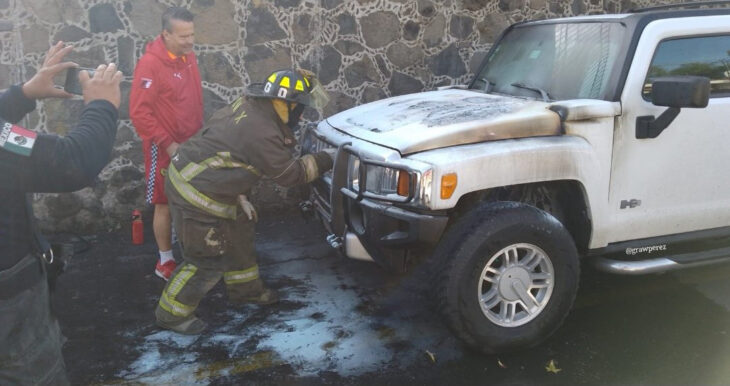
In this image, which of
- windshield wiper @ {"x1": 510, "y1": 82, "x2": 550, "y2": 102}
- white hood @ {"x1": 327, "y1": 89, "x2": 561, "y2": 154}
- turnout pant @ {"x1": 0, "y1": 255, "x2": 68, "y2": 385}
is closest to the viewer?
turnout pant @ {"x1": 0, "y1": 255, "x2": 68, "y2": 385}

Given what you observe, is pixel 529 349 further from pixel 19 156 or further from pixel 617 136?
pixel 19 156

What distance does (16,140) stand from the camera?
210 cm

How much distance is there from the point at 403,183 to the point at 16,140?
191 centimetres

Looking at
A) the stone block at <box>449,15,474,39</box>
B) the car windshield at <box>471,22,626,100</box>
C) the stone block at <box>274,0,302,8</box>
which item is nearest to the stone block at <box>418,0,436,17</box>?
the stone block at <box>449,15,474,39</box>

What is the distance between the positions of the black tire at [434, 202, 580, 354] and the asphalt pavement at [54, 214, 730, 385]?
165 mm

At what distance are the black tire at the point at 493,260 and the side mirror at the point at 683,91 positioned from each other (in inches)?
36.9

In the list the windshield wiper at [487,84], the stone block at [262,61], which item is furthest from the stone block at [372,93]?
the windshield wiper at [487,84]

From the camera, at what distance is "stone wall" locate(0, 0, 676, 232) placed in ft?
18.6

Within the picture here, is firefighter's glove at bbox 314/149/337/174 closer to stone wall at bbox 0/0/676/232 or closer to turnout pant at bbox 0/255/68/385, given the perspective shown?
turnout pant at bbox 0/255/68/385

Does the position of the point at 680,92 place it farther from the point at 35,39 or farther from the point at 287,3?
the point at 35,39

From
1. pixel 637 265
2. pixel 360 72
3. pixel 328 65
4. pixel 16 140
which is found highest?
pixel 16 140

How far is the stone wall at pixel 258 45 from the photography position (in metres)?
5.68

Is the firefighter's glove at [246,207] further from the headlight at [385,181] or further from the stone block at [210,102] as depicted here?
the stone block at [210,102]

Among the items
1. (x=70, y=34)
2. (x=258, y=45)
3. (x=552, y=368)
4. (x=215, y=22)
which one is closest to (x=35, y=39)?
(x=70, y=34)
